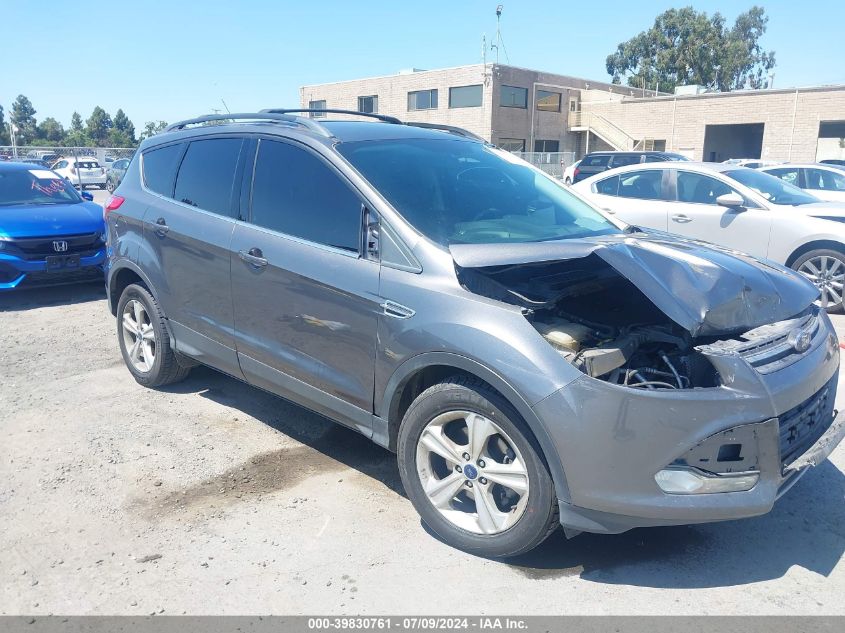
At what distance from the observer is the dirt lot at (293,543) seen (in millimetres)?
2941

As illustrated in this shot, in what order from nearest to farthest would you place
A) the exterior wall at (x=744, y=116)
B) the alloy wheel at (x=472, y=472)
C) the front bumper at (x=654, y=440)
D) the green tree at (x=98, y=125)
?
the front bumper at (x=654, y=440) < the alloy wheel at (x=472, y=472) < the exterior wall at (x=744, y=116) < the green tree at (x=98, y=125)

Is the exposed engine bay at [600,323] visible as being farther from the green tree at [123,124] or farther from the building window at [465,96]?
the green tree at [123,124]

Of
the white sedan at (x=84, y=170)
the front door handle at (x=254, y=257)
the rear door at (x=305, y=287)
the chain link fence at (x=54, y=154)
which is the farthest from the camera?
the chain link fence at (x=54, y=154)

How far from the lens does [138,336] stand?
215 inches

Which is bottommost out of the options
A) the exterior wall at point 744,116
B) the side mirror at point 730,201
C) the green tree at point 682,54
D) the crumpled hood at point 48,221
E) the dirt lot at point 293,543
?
the dirt lot at point 293,543

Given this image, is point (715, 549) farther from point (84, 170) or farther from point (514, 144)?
point (514, 144)

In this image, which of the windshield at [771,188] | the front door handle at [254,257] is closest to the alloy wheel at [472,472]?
the front door handle at [254,257]

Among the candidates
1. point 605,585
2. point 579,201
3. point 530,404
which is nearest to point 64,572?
point 530,404

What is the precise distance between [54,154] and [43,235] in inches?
1264

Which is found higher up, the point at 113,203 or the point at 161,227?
the point at 113,203

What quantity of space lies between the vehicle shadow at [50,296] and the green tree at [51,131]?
78.4m

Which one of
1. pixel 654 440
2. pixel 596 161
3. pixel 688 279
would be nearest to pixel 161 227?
pixel 688 279

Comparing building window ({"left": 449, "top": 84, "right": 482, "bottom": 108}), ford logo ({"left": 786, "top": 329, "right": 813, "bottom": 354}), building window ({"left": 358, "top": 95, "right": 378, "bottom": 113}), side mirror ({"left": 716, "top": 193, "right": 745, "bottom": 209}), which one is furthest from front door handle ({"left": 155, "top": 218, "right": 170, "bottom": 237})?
building window ({"left": 358, "top": 95, "right": 378, "bottom": 113})

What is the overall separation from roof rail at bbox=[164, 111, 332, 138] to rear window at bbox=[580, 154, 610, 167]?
18799 millimetres
